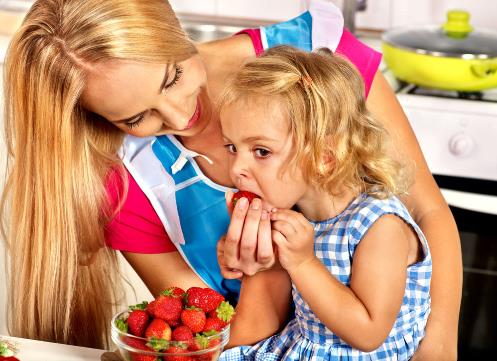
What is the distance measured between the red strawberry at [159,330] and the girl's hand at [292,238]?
26 cm

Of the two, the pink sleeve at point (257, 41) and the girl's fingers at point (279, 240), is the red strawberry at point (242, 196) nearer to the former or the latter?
the girl's fingers at point (279, 240)

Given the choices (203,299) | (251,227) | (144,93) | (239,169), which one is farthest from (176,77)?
(203,299)

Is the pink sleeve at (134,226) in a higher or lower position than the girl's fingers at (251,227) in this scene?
lower

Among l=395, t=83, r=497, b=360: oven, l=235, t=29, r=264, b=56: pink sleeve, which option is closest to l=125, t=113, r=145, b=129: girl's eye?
l=235, t=29, r=264, b=56: pink sleeve

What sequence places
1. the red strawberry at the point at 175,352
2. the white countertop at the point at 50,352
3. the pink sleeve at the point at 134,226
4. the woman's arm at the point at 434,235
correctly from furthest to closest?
the pink sleeve at the point at 134,226 < the woman's arm at the point at 434,235 < the white countertop at the point at 50,352 < the red strawberry at the point at 175,352

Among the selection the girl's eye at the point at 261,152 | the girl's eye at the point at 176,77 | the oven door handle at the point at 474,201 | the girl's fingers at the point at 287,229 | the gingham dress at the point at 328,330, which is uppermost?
the girl's eye at the point at 176,77

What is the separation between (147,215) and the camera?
184 cm

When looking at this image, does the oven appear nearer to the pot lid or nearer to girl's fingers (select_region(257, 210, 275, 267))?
the pot lid

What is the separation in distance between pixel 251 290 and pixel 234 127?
28 cm

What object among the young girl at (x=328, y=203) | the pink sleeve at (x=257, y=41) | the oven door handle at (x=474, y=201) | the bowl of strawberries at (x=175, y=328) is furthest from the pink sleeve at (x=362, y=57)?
the bowl of strawberries at (x=175, y=328)

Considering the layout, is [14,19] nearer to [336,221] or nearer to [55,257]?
[55,257]

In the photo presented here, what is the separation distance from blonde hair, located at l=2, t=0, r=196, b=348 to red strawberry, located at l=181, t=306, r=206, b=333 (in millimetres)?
470

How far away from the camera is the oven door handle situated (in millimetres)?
2367

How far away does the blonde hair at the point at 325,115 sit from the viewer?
1.47m
